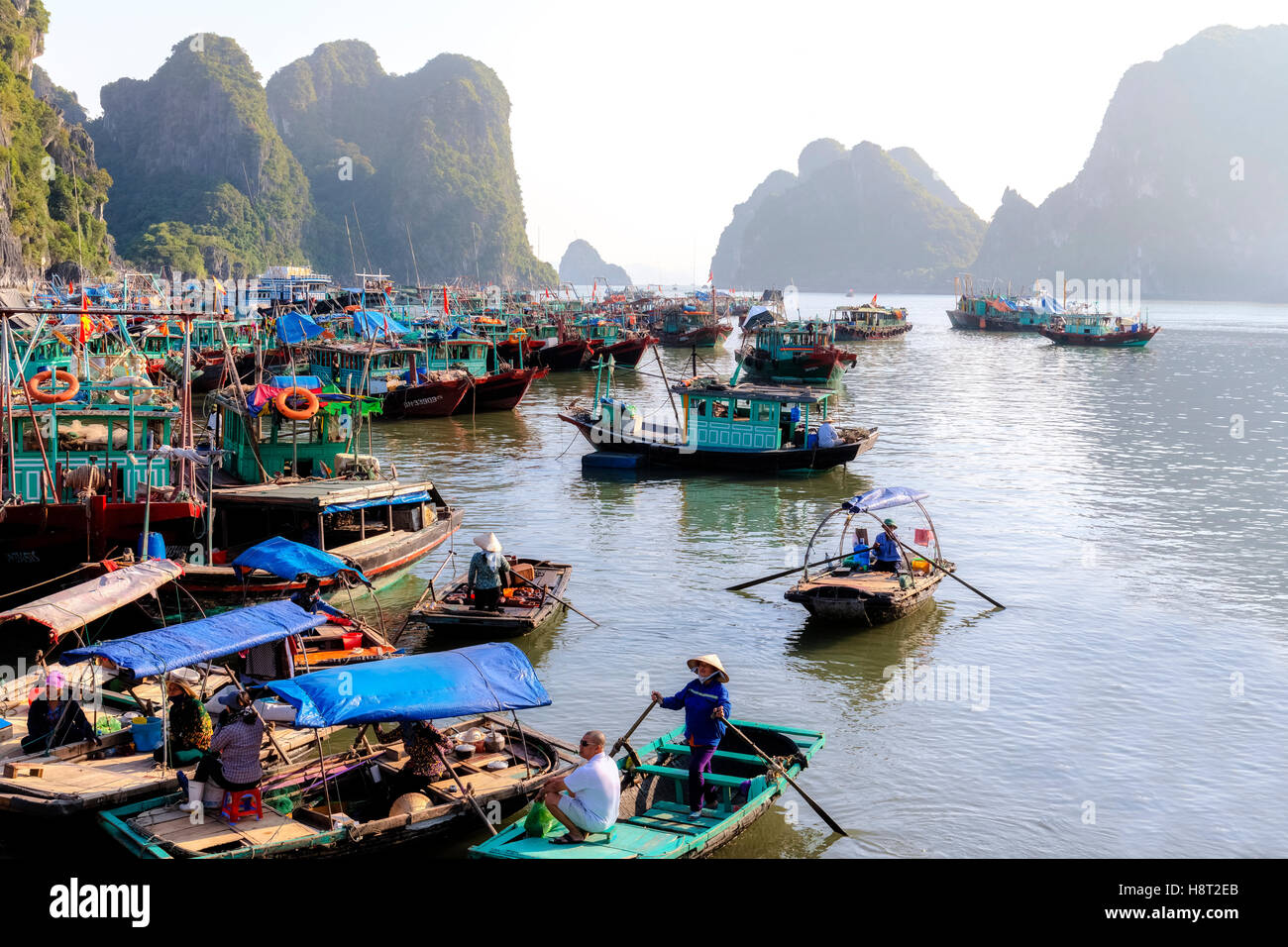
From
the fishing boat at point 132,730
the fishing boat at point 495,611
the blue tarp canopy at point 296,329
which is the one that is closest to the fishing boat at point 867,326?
the blue tarp canopy at point 296,329

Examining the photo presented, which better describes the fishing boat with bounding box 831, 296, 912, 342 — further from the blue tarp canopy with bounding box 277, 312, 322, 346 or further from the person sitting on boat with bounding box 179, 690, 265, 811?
the person sitting on boat with bounding box 179, 690, 265, 811

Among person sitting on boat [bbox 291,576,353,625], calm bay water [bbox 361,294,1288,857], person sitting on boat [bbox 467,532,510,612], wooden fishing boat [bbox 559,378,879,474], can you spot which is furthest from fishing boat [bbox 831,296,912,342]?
person sitting on boat [bbox 291,576,353,625]

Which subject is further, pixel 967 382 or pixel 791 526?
pixel 967 382

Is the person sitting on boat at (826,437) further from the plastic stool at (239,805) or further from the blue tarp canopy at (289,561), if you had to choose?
the plastic stool at (239,805)

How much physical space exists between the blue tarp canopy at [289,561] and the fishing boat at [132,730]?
2354 mm

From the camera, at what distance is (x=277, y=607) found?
1391 cm

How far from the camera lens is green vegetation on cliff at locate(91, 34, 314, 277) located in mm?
166500

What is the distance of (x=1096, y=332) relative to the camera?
95.5 meters

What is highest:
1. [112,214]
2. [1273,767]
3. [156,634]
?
[112,214]

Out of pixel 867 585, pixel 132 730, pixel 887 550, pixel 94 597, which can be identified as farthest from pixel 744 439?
pixel 132 730

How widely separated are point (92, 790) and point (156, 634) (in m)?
1.91
